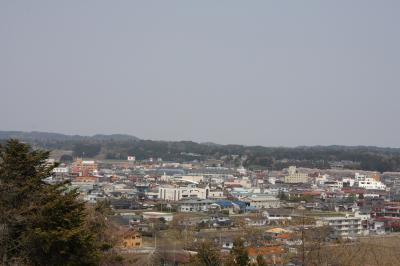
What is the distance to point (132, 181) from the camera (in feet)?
113

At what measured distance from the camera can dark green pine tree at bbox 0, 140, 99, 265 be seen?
548 centimetres

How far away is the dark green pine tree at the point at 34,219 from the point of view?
548 centimetres

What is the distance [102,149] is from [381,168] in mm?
27750

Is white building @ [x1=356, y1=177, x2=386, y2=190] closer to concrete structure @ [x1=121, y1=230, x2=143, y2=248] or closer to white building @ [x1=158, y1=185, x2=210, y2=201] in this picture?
white building @ [x1=158, y1=185, x2=210, y2=201]

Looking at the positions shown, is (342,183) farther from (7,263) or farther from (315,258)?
(7,263)

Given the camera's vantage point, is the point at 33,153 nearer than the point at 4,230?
No

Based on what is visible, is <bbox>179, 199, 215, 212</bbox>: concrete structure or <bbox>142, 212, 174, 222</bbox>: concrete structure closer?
<bbox>142, 212, 174, 222</bbox>: concrete structure

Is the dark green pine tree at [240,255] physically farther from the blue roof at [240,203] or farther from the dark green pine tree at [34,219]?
the blue roof at [240,203]

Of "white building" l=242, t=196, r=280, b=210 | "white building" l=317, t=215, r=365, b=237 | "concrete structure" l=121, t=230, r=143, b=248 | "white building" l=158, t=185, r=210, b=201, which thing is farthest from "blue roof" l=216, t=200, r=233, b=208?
"concrete structure" l=121, t=230, r=143, b=248

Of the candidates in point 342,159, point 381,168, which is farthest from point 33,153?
point 342,159

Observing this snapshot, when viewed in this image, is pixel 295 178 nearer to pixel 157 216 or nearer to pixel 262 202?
pixel 262 202

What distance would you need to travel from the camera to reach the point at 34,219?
5516 mm

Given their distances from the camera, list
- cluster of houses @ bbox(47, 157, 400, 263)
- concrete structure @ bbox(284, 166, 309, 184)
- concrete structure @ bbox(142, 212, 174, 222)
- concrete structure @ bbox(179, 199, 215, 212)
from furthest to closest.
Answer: concrete structure @ bbox(284, 166, 309, 184), concrete structure @ bbox(179, 199, 215, 212), concrete structure @ bbox(142, 212, 174, 222), cluster of houses @ bbox(47, 157, 400, 263)

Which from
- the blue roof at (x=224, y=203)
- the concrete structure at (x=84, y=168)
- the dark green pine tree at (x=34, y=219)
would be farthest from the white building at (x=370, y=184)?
the dark green pine tree at (x=34, y=219)
